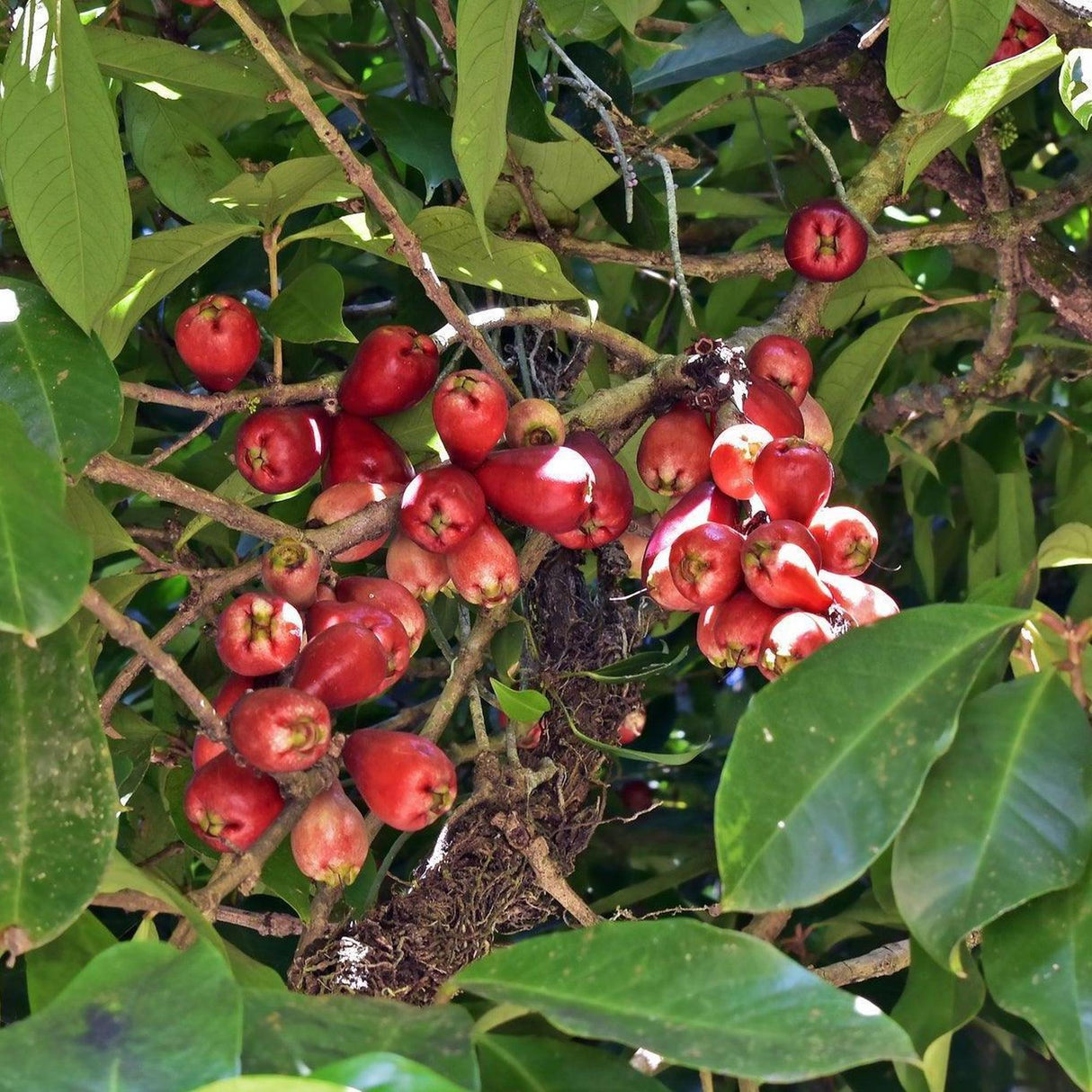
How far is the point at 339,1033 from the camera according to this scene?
28.7 inches

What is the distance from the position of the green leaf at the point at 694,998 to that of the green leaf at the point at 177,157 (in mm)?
913

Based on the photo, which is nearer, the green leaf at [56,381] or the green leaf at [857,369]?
the green leaf at [56,381]

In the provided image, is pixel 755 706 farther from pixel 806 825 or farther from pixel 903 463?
pixel 903 463

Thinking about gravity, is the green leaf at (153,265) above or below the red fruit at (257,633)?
above

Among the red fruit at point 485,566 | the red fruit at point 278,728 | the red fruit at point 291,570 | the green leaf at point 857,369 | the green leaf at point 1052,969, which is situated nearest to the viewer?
the green leaf at point 1052,969

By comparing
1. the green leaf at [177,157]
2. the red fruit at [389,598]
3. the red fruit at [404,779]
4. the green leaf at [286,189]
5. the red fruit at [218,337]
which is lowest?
the red fruit at [404,779]

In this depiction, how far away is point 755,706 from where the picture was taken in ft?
2.77

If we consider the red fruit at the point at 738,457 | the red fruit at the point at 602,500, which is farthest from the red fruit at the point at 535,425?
the red fruit at the point at 738,457

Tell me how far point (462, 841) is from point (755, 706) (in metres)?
0.40

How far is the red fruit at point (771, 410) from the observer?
3.76 ft

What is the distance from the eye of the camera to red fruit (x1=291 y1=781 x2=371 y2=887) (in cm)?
99

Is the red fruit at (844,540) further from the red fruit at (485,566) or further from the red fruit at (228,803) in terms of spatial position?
the red fruit at (228,803)

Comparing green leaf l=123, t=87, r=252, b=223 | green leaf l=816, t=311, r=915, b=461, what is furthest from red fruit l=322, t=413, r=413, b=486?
green leaf l=816, t=311, r=915, b=461

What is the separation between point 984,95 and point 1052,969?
2.85ft
